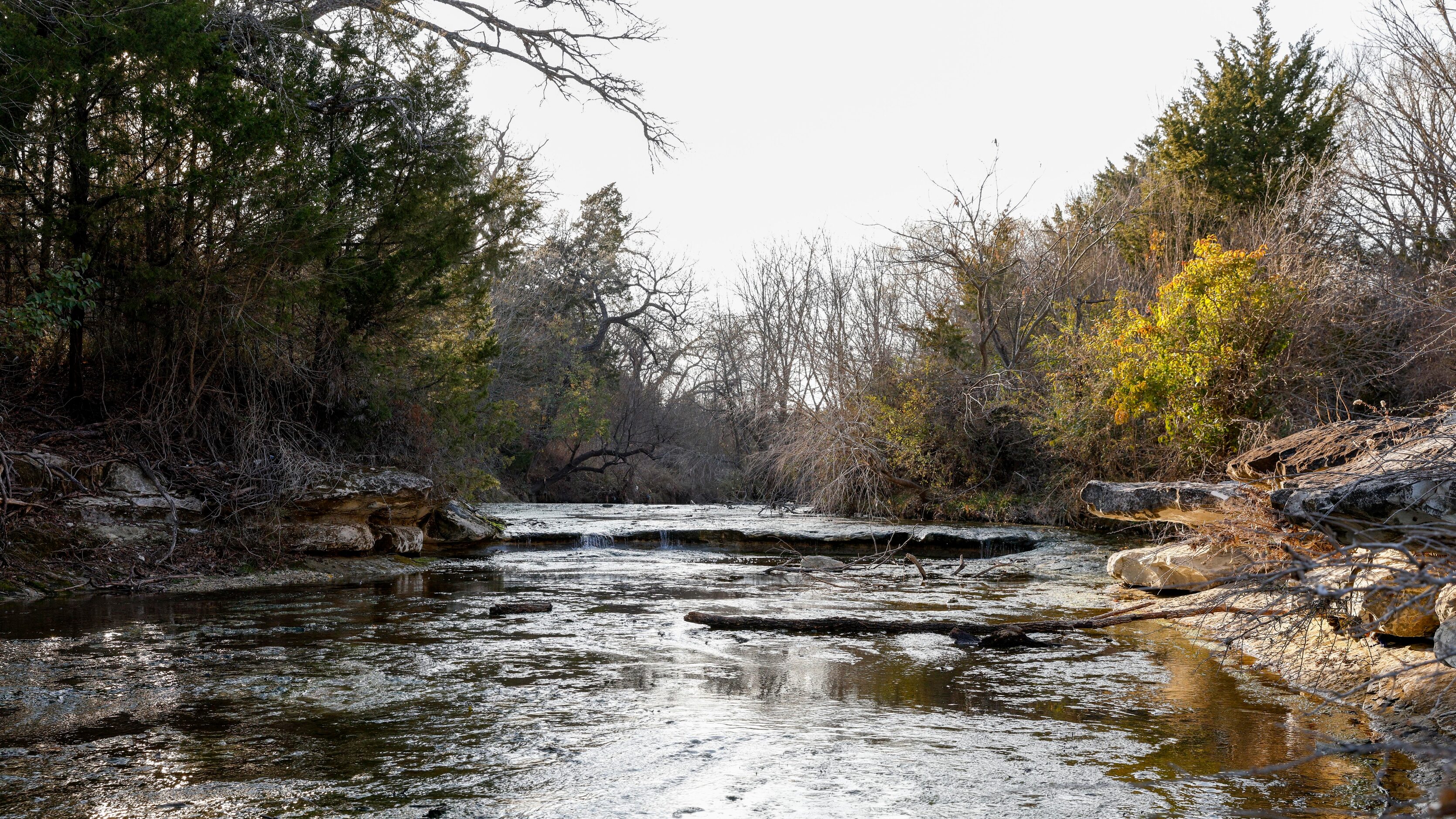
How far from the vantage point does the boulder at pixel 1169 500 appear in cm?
864

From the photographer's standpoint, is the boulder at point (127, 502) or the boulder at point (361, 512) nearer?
the boulder at point (127, 502)

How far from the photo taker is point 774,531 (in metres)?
17.1

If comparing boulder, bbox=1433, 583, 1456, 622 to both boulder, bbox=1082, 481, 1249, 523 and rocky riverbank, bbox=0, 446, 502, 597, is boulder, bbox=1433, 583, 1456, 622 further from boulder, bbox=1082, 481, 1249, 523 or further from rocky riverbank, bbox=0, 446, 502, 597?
rocky riverbank, bbox=0, 446, 502, 597

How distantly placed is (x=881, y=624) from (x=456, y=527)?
9080 mm

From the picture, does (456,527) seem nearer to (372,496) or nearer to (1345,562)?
(372,496)

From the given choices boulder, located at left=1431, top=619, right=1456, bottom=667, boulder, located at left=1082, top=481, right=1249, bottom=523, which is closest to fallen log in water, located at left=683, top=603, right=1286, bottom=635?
boulder, located at left=1082, top=481, right=1249, bottom=523

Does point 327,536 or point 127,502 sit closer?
point 127,502

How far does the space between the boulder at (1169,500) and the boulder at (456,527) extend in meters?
9.22

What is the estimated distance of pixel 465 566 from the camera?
13.0 m

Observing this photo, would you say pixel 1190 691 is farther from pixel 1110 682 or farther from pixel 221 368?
pixel 221 368

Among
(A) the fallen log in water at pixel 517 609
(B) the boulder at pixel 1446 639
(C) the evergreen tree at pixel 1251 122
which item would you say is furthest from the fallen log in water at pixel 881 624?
(C) the evergreen tree at pixel 1251 122

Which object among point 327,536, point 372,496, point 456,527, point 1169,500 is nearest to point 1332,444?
point 1169,500

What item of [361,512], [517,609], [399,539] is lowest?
[517,609]

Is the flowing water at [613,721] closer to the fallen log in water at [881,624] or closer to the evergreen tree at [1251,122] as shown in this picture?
the fallen log in water at [881,624]
